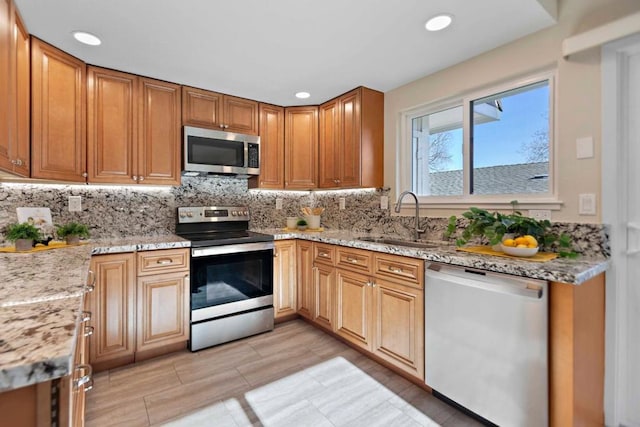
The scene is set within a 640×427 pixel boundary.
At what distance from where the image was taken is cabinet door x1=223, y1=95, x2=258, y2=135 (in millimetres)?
3018

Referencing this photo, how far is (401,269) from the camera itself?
2.05m

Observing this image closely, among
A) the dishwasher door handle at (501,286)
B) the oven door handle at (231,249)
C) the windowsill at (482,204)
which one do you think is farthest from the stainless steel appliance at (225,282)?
the dishwasher door handle at (501,286)

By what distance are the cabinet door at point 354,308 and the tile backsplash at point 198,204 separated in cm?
67

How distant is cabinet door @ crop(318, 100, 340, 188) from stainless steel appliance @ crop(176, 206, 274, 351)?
0.90 meters

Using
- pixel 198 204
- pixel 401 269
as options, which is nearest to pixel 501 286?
pixel 401 269

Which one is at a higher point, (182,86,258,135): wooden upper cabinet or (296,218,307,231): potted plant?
(182,86,258,135): wooden upper cabinet

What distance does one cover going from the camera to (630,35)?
156 centimetres

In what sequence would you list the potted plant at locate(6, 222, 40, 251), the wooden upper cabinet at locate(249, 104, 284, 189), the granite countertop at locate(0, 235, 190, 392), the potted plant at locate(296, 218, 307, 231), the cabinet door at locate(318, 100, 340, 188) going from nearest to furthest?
the granite countertop at locate(0, 235, 190, 392) → the potted plant at locate(6, 222, 40, 251) → the cabinet door at locate(318, 100, 340, 188) → the wooden upper cabinet at locate(249, 104, 284, 189) → the potted plant at locate(296, 218, 307, 231)

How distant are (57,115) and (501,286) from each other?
2995 millimetres

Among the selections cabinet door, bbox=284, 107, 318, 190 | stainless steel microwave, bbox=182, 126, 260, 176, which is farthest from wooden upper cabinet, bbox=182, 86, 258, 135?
cabinet door, bbox=284, 107, 318, 190

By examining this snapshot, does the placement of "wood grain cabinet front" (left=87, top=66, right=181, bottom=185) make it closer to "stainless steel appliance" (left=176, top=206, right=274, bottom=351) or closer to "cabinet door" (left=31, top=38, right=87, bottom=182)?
"cabinet door" (left=31, top=38, right=87, bottom=182)

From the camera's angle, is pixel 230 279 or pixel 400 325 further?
pixel 230 279

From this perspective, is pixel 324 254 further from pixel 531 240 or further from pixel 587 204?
pixel 587 204

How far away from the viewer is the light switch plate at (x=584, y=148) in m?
1.73
